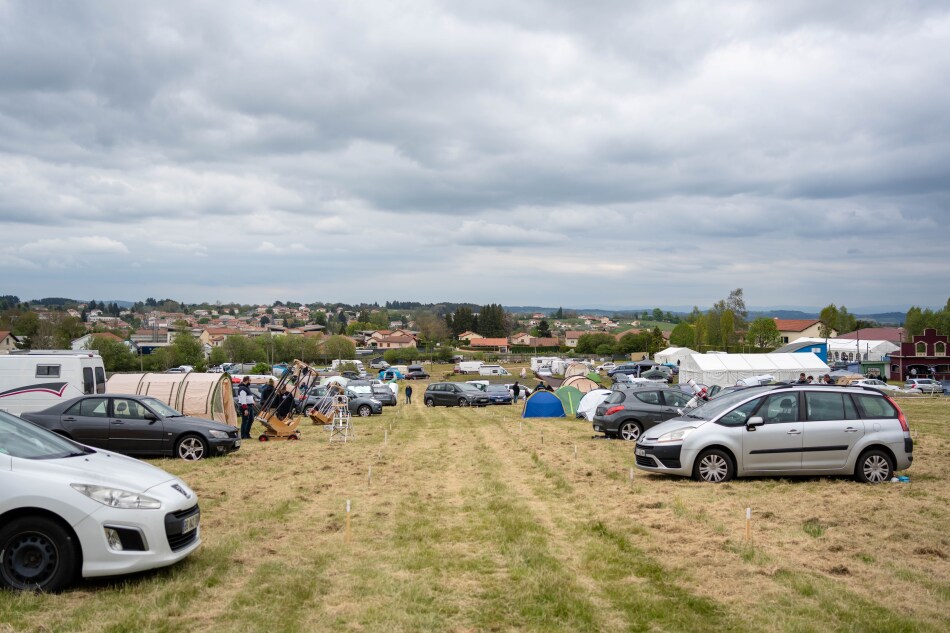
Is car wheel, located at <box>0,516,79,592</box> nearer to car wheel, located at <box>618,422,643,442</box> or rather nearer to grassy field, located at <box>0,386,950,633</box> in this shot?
grassy field, located at <box>0,386,950,633</box>

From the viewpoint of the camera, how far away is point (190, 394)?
863 inches

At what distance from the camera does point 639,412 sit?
19.4m

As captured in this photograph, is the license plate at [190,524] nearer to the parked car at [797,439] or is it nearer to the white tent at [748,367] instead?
→ the parked car at [797,439]

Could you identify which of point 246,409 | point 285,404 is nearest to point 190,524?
point 285,404

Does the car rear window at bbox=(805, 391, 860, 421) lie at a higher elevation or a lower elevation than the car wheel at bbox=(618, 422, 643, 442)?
higher

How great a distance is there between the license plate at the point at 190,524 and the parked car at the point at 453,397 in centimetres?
3213

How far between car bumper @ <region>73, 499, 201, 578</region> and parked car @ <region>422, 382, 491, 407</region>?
32567 mm

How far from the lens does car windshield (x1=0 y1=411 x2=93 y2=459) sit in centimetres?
659

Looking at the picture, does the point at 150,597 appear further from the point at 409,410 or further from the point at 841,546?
the point at 409,410

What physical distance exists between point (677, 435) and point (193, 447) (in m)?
9.99

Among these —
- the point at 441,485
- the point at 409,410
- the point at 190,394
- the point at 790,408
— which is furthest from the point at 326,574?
the point at 409,410

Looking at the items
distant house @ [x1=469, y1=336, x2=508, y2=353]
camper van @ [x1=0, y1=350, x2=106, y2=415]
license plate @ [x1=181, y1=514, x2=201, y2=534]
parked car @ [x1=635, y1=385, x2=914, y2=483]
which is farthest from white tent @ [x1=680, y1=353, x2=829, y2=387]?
distant house @ [x1=469, y1=336, x2=508, y2=353]

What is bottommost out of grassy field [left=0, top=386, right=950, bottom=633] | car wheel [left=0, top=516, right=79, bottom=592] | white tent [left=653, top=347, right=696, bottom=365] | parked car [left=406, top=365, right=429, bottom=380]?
parked car [left=406, top=365, right=429, bottom=380]

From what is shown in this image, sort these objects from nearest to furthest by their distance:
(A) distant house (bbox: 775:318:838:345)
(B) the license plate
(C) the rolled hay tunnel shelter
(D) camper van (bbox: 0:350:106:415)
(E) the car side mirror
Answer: (B) the license plate, (E) the car side mirror, (D) camper van (bbox: 0:350:106:415), (C) the rolled hay tunnel shelter, (A) distant house (bbox: 775:318:838:345)
